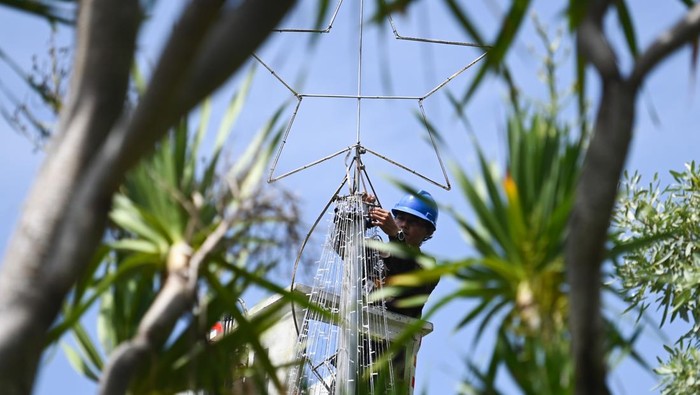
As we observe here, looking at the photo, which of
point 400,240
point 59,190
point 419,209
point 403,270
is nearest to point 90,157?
point 59,190

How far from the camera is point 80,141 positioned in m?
3.20

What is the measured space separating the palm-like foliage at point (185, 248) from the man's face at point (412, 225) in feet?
20.1

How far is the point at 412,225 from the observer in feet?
33.8

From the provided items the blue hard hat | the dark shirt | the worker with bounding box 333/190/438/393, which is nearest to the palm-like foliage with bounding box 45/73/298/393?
the worker with bounding box 333/190/438/393

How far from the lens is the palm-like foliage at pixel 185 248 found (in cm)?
373

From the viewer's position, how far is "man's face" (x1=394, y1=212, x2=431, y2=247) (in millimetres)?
10273

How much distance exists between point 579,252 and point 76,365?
1.88 meters

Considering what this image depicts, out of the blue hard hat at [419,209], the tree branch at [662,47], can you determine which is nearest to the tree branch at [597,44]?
the tree branch at [662,47]

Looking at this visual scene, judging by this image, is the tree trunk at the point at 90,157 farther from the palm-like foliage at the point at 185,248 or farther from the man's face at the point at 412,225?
the man's face at the point at 412,225

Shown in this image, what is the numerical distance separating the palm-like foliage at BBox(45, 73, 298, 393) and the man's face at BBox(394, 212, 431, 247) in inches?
241

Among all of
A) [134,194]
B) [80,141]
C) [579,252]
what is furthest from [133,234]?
[579,252]

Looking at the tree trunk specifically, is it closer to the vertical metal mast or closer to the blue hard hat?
the vertical metal mast

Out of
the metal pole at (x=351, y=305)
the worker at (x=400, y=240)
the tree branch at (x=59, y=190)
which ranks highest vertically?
the worker at (x=400, y=240)

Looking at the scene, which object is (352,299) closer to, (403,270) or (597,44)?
(403,270)
